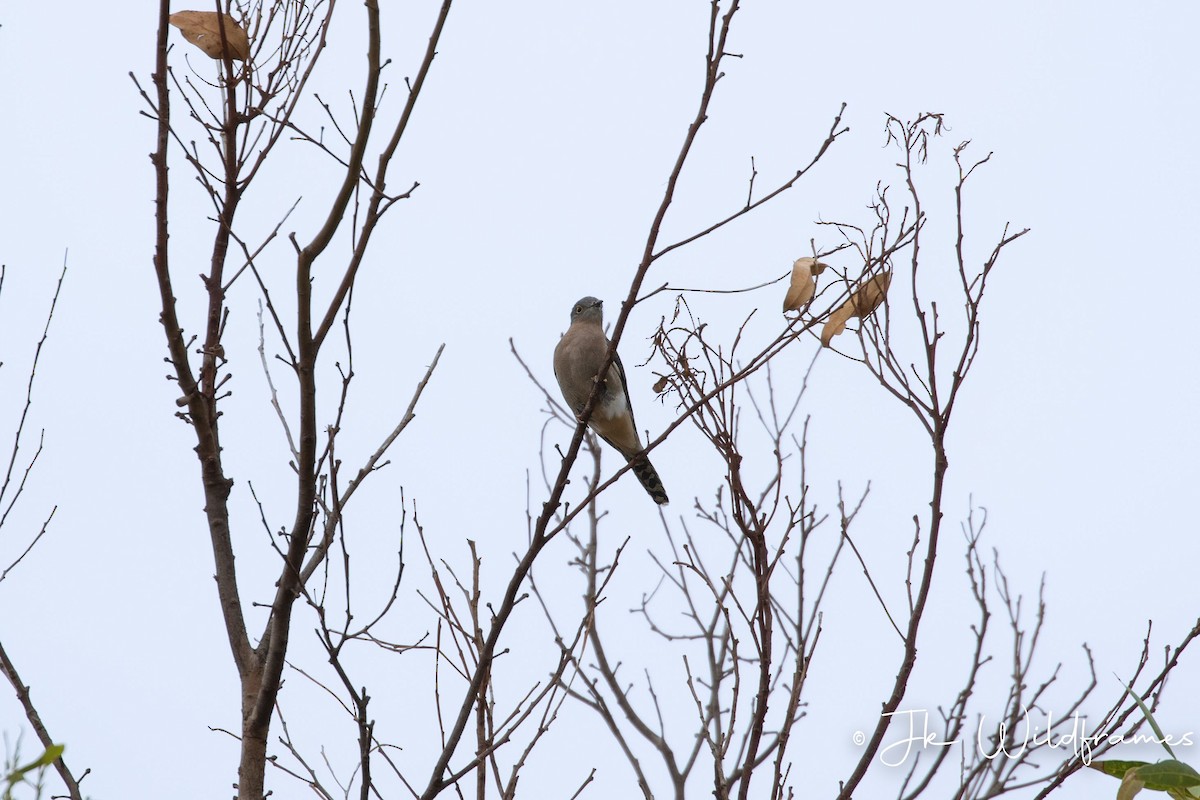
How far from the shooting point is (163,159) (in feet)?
8.57

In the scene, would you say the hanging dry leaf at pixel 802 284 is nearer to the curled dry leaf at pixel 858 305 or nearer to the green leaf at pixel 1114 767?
the curled dry leaf at pixel 858 305

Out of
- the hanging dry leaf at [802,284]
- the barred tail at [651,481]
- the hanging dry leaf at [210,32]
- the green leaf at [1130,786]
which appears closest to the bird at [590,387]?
the barred tail at [651,481]

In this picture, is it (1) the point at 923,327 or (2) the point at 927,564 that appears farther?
(1) the point at 923,327

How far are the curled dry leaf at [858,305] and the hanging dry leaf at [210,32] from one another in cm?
171

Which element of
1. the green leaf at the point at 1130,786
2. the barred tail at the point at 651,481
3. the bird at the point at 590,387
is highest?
the bird at the point at 590,387

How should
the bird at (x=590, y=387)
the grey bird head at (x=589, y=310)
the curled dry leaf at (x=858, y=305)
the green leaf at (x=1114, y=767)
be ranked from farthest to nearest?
the grey bird head at (x=589, y=310) → the bird at (x=590, y=387) → the curled dry leaf at (x=858, y=305) → the green leaf at (x=1114, y=767)

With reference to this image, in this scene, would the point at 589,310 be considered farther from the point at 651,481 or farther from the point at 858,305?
the point at 858,305

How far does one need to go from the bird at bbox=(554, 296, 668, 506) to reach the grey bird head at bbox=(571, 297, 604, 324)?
4 cm

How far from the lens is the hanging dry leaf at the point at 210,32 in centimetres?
294

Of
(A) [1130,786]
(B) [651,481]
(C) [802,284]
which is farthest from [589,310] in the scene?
(A) [1130,786]

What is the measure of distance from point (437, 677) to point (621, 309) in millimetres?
1022

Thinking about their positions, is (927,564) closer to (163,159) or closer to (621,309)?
(621,309)

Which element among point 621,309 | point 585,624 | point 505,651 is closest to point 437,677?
point 505,651

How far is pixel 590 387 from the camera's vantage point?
6.38 metres
